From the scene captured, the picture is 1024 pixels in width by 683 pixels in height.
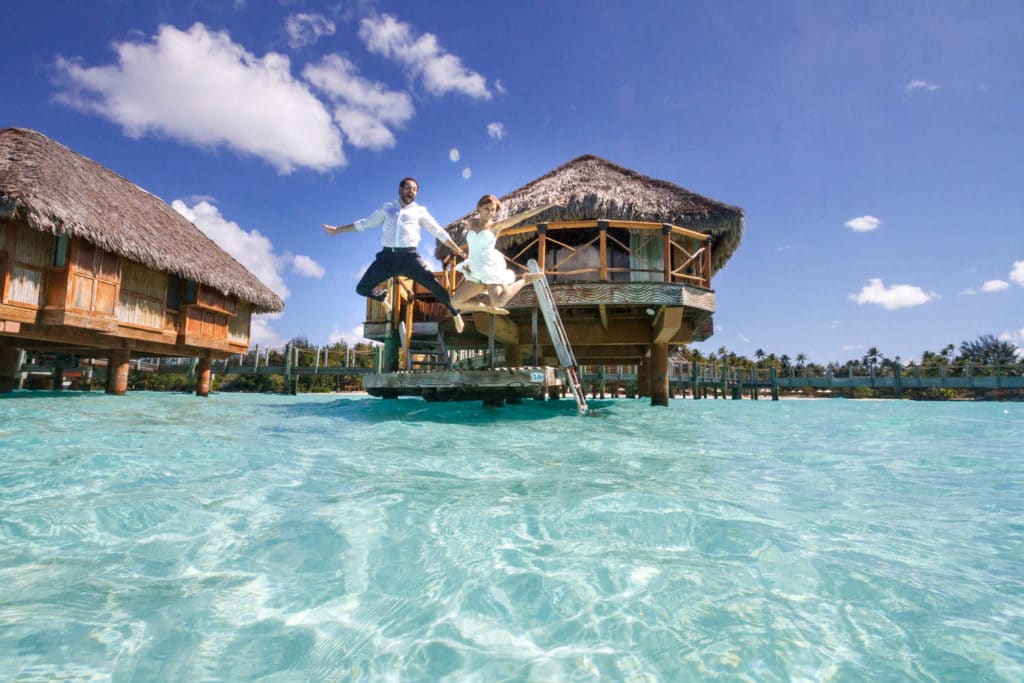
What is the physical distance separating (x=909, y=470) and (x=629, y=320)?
7.72 metres

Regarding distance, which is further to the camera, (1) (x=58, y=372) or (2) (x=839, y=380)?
(2) (x=839, y=380)

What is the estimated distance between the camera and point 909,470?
411cm

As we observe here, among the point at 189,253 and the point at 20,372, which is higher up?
the point at 189,253

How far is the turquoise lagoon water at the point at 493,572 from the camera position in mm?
1437

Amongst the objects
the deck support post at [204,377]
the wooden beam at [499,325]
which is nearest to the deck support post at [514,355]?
the wooden beam at [499,325]

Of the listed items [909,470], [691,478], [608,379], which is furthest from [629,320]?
[608,379]

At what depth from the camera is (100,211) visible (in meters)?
9.63

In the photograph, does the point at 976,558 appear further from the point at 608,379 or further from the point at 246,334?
the point at 608,379

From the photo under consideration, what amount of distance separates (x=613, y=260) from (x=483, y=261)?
6.63 metres

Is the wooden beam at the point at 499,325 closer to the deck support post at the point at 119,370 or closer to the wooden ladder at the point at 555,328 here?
the wooden ladder at the point at 555,328

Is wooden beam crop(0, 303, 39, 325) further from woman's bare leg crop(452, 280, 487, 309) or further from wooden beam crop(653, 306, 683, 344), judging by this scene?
wooden beam crop(653, 306, 683, 344)

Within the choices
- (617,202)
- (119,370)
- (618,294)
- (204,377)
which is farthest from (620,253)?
(204,377)

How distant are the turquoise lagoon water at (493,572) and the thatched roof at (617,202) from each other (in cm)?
748

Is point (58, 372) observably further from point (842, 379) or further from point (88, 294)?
point (842, 379)
